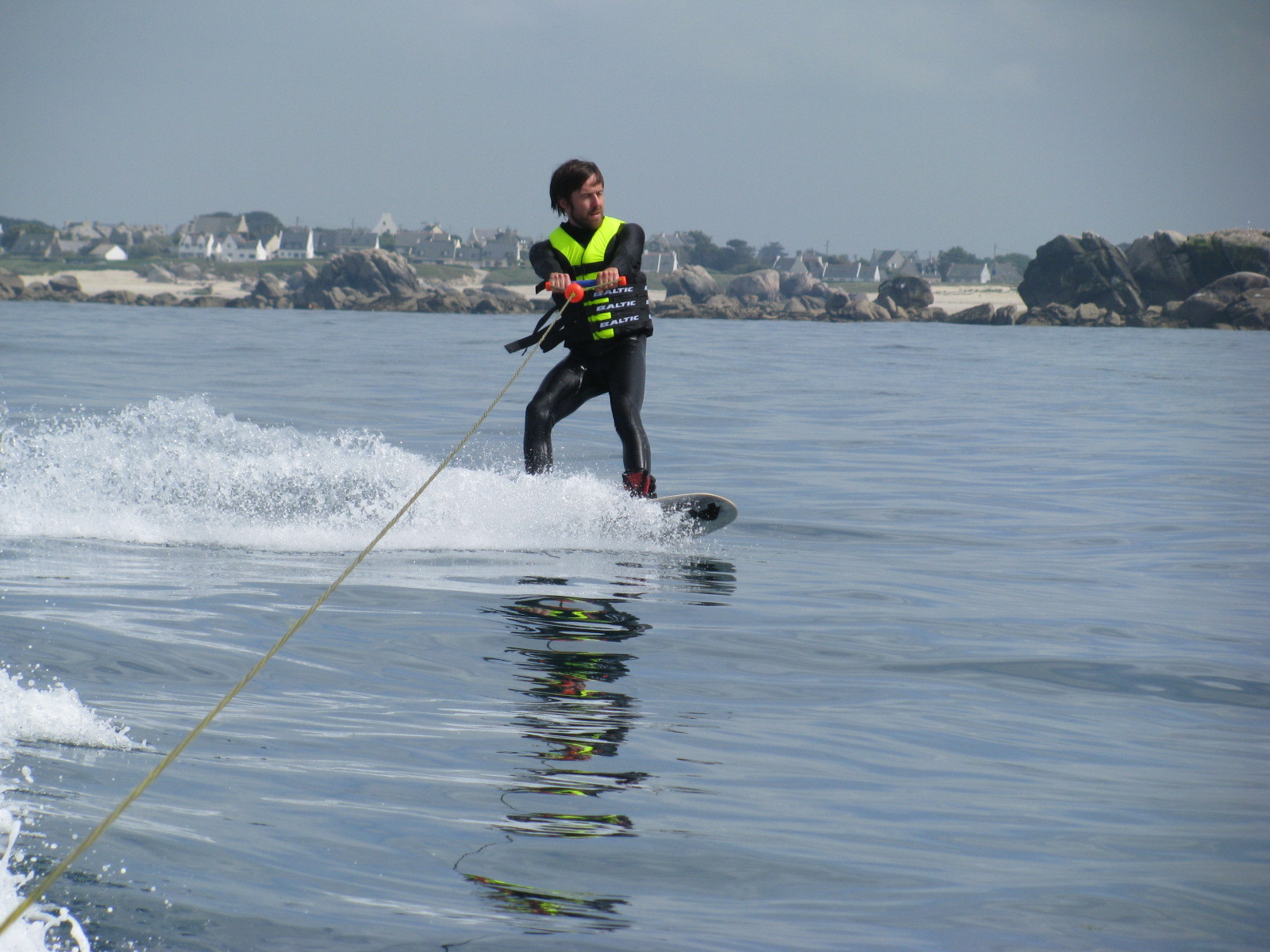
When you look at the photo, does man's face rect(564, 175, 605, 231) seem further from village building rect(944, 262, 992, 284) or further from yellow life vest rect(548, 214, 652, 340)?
village building rect(944, 262, 992, 284)

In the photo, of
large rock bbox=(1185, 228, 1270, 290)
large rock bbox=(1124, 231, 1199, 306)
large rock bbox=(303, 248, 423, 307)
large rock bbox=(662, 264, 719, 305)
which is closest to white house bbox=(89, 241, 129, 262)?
large rock bbox=(303, 248, 423, 307)

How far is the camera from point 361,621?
4863mm

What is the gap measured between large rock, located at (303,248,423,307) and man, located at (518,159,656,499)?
87152 millimetres

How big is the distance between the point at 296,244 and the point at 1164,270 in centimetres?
11318

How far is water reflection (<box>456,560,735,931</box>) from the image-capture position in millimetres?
2385

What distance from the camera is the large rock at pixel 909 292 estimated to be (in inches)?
3536

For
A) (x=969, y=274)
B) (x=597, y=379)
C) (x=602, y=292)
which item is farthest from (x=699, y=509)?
(x=969, y=274)

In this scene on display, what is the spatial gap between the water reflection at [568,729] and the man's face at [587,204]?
213 cm

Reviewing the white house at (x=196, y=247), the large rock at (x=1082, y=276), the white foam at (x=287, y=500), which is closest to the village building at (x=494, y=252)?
the white house at (x=196, y=247)

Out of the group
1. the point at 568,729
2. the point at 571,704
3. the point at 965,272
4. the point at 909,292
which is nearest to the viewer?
the point at 568,729

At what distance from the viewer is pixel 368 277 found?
94000 millimetres

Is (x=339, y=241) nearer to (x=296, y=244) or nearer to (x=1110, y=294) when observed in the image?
(x=296, y=244)

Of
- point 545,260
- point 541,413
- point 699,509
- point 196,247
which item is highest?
point 196,247

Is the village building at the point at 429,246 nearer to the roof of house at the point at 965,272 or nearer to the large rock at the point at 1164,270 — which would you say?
the roof of house at the point at 965,272
